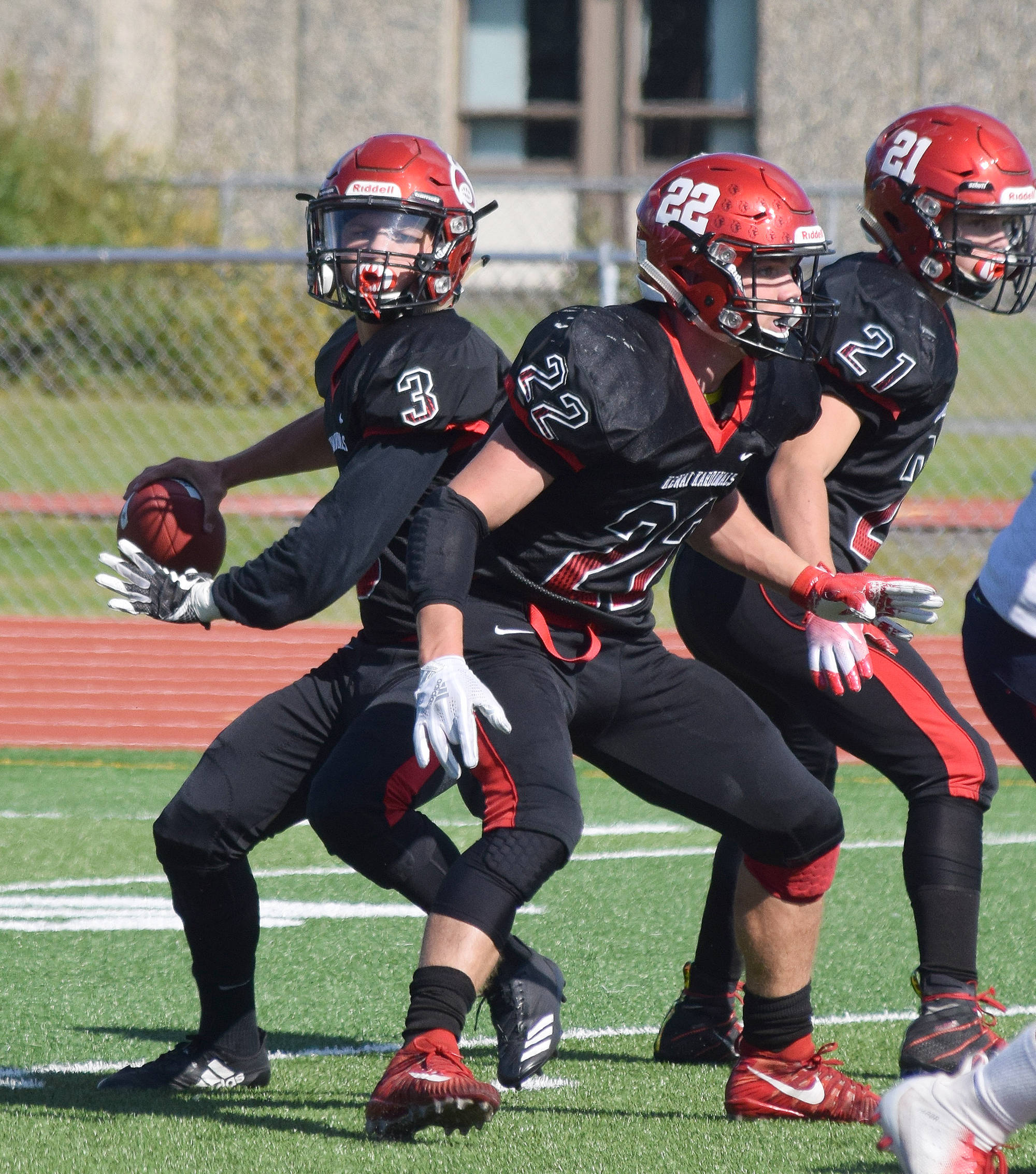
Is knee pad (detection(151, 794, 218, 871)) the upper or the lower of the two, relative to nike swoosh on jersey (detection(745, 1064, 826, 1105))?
upper

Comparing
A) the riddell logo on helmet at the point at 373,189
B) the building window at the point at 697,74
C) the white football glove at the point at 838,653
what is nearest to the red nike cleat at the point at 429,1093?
the white football glove at the point at 838,653

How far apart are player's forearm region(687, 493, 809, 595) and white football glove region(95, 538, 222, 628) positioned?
3.44ft

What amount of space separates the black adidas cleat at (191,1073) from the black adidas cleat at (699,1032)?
92 cm

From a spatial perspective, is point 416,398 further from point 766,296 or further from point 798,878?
point 798,878

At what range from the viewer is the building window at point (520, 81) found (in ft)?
64.2

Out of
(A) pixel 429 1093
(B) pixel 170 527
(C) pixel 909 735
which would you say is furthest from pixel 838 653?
(B) pixel 170 527

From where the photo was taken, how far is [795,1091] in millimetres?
3416

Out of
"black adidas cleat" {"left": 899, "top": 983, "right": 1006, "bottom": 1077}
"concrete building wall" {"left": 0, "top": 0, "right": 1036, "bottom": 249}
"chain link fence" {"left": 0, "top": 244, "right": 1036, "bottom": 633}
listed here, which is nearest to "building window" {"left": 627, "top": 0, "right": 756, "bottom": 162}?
"concrete building wall" {"left": 0, "top": 0, "right": 1036, "bottom": 249}

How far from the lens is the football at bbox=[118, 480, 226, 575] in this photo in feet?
12.3

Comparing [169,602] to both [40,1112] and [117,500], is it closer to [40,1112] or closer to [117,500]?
[40,1112]

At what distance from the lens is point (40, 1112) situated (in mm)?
3350

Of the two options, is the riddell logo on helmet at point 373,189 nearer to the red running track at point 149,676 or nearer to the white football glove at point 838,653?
the white football glove at point 838,653

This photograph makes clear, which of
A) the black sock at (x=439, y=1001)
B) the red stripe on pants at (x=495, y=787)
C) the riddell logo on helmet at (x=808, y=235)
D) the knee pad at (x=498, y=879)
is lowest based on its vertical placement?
the black sock at (x=439, y=1001)

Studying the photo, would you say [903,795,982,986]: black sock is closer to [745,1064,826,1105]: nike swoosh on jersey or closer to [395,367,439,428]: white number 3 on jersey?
[745,1064,826,1105]: nike swoosh on jersey
